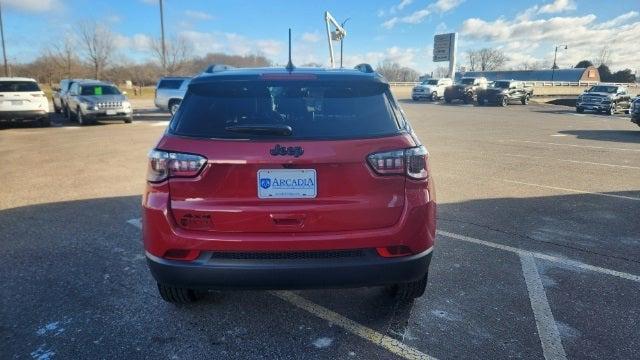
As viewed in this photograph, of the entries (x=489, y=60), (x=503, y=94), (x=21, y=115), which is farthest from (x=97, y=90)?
(x=489, y=60)

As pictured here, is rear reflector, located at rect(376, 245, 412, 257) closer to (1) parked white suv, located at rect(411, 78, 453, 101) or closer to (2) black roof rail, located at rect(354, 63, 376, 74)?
(2) black roof rail, located at rect(354, 63, 376, 74)

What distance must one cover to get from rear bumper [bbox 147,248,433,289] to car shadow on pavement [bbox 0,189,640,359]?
1.56 feet

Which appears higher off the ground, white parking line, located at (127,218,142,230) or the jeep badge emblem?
the jeep badge emblem

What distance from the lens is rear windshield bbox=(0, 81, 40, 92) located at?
15984 mm

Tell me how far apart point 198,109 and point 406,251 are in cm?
153

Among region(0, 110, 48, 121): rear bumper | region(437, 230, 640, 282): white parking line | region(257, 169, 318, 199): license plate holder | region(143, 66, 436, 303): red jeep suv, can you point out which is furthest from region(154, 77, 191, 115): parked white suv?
region(257, 169, 318, 199): license plate holder

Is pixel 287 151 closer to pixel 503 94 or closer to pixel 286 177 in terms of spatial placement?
pixel 286 177

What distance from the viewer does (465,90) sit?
1412 inches

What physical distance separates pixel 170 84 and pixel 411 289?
20.9 m

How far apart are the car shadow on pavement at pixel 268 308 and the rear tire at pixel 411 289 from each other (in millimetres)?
116

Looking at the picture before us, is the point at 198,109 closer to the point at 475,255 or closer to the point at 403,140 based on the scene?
the point at 403,140

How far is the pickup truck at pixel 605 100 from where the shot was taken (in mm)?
26280

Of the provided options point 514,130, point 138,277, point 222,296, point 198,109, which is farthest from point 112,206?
point 514,130

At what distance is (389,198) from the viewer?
8.75 feet
